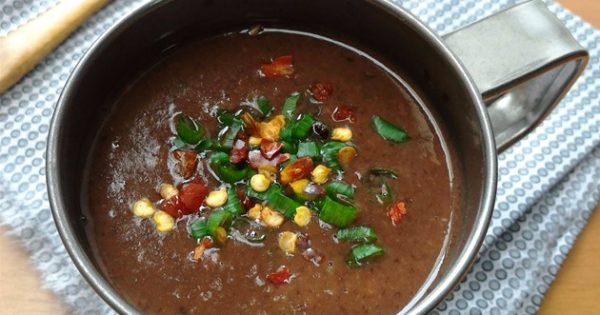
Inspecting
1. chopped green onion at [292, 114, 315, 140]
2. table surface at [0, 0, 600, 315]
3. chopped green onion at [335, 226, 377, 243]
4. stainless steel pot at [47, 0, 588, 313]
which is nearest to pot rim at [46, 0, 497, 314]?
stainless steel pot at [47, 0, 588, 313]

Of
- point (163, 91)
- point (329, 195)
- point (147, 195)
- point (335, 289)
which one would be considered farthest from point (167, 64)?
point (335, 289)

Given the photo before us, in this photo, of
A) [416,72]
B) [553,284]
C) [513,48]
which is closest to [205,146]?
[416,72]

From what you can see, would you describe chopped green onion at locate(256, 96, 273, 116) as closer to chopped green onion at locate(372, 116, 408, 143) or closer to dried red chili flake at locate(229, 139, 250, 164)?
dried red chili flake at locate(229, 139, 250, 164)

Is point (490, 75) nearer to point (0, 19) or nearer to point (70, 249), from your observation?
point (70, 249)

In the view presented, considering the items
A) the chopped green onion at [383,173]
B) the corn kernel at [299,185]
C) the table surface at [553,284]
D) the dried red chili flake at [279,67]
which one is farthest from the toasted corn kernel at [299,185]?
the table surface at [553,284]

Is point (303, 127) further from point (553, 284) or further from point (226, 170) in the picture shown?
point (553, 284)

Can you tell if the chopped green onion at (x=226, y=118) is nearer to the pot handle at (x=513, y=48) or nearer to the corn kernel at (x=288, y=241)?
the corn kernel at (x=288, y=241)

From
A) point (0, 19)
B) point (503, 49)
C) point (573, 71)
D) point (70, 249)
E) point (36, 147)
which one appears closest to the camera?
point (70, 249)
